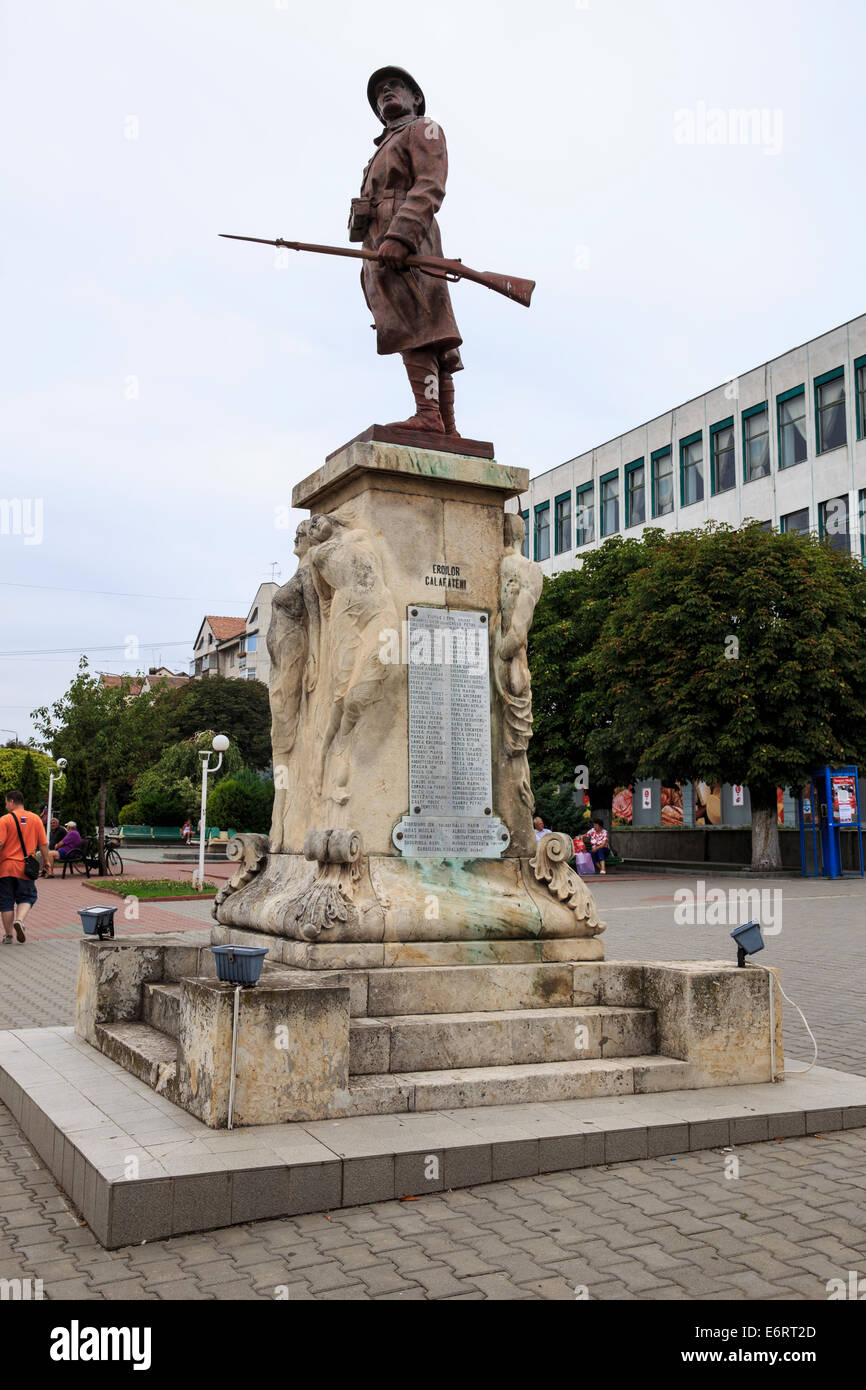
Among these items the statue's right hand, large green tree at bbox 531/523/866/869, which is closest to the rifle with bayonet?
the statue's right hand

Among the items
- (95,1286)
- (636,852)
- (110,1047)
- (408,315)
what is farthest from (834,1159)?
(636,852)

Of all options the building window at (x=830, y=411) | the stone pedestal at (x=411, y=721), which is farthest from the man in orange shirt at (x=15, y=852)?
the building window at (x=830, y=411)

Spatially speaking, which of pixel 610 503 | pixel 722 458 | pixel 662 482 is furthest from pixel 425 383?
pixel 610 503

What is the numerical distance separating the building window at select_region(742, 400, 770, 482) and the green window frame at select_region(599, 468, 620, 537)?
27.9ft

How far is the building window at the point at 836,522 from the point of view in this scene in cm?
3794

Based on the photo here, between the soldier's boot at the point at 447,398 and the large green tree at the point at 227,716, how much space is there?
2321 inches

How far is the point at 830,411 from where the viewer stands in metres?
38.2

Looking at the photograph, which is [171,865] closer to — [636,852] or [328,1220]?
[636,852]

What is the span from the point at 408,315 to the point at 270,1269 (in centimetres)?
570

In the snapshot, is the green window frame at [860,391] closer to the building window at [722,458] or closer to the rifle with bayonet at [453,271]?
the building window at [722,458]

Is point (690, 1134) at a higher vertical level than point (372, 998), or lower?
lower

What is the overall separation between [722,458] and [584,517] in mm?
9640

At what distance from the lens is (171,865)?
3675cm

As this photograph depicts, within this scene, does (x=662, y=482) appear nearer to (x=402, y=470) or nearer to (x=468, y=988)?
(x=402, y=470)
